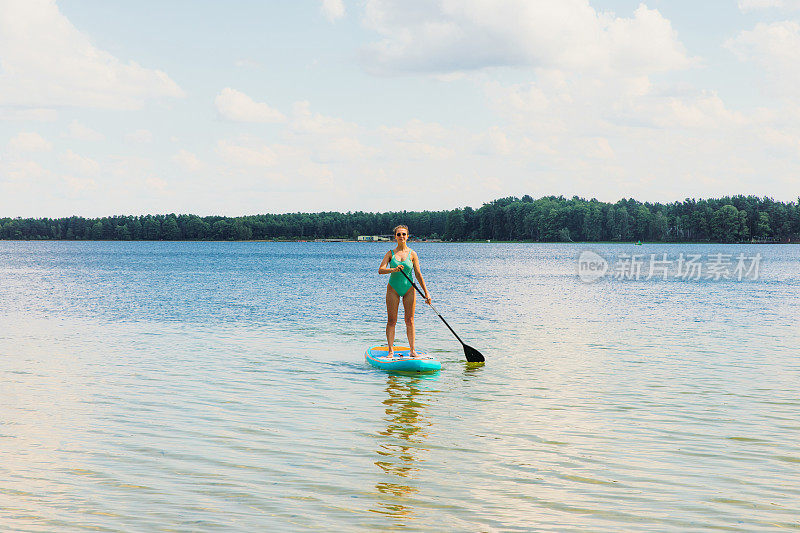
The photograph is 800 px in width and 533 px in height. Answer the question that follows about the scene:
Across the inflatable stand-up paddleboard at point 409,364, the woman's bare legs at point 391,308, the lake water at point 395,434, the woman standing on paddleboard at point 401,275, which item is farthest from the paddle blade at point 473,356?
the woman's bare legs at point 391,308

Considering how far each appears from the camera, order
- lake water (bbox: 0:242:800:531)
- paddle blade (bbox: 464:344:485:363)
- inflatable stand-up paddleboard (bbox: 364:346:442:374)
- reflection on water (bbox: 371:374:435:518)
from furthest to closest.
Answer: paddle blade (bbox: 464:344:485:363), inflatable stand-up paddleboard (bbox: 364:346:442:374), reflection on water (bbox: 371:374:435:518), lake water (bbox: 0:242:800:531)

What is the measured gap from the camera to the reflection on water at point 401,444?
7406 millimetres

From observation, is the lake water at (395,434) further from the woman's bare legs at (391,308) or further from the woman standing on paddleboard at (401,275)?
the woman standing on paddleboard at (401,275)

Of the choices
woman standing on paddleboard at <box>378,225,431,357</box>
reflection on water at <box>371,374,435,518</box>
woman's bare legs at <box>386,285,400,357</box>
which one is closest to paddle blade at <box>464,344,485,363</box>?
woman standing on paddleboard at <box>378,225,431,357</box>

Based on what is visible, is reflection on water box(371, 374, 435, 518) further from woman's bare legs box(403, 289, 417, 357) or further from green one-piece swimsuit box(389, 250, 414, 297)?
green one-piece swimsuit box(389, 250, 414, 297)

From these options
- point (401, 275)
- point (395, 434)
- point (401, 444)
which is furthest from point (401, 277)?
point (401, 444)

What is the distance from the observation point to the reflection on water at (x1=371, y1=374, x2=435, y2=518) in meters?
7.41

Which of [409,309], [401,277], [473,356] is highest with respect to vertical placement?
[401,277]

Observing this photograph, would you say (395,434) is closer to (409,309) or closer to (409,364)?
(409,364)

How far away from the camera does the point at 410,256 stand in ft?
→ 48.9

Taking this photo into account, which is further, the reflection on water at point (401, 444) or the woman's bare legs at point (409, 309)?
the woman's bare legs at point (409, 309)

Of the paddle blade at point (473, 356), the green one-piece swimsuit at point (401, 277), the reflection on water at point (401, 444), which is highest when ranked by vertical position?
the green one-piece swimsuit at point (401, 277)

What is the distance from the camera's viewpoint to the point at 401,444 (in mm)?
9562

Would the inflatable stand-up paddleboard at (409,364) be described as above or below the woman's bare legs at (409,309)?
below
